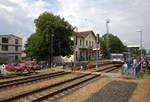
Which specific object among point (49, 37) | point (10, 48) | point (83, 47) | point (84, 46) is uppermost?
point (49, 37)

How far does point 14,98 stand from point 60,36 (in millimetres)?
22004

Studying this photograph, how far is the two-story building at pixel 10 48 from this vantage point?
131 feet

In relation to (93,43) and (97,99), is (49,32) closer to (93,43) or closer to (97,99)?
(97,99)

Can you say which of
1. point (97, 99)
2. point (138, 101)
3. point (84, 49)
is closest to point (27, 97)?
point (97, 99)

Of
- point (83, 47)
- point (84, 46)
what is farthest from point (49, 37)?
point (84, 46)

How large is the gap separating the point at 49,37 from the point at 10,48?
22944mm

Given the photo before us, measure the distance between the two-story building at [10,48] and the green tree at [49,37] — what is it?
57.0 ft

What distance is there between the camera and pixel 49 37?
87.1 ft

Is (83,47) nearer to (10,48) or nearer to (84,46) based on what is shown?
(84,46)

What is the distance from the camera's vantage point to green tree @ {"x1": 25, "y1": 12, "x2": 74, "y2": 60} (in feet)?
87.5

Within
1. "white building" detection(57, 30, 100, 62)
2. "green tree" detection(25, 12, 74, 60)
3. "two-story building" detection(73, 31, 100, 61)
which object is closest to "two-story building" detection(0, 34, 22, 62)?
"green tree" detection(25, 12, 74, 60)

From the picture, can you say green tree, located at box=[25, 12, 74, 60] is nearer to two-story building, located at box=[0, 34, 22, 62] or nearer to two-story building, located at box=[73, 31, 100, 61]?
two-story building, located at box=[73, 31, 100, 61]

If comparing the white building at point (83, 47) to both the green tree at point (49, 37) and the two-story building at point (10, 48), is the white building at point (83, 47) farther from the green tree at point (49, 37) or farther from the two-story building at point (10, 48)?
the two-story building at point (10, 48)

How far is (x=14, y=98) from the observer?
6988 millimetres
